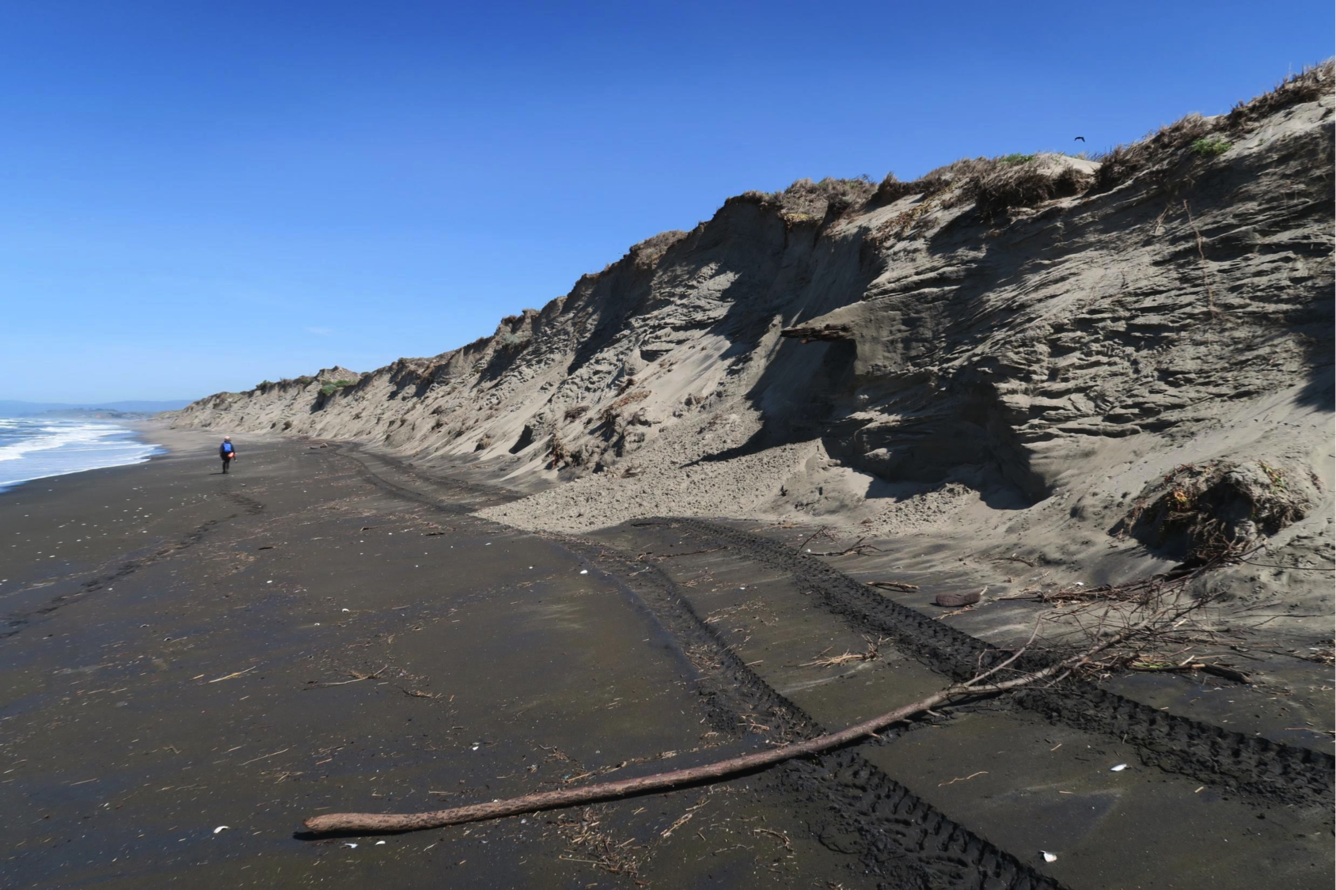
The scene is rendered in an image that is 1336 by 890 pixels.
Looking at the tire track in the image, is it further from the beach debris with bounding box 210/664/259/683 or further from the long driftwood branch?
the beach debris with bounding box 210/664/259/683

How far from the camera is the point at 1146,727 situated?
12.6 ft

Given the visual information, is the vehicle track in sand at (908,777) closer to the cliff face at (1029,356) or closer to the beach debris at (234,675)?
the cliff face at (1029,356)

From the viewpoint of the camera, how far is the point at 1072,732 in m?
3.96

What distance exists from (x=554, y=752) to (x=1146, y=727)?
3199 millimetres

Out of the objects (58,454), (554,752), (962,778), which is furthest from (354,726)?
(58,454)

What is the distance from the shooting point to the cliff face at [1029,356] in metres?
7.17

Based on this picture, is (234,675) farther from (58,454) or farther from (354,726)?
(58,454)

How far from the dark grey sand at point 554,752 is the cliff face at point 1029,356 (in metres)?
2.95

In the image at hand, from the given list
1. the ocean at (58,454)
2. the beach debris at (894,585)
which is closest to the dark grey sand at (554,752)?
the beach debris at (894,585)

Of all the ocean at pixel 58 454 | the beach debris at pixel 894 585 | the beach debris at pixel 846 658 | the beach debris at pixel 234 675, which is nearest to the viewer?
the beach debris at pixel 846 658

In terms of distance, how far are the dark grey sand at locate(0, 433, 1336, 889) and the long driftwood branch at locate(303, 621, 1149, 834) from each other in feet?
0.21

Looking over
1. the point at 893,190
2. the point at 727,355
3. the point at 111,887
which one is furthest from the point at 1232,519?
the point at 727,355

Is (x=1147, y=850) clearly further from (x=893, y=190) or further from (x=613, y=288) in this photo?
(x=613, y=288)

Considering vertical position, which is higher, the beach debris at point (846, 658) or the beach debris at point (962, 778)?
the beach debris at point (846, 658)
